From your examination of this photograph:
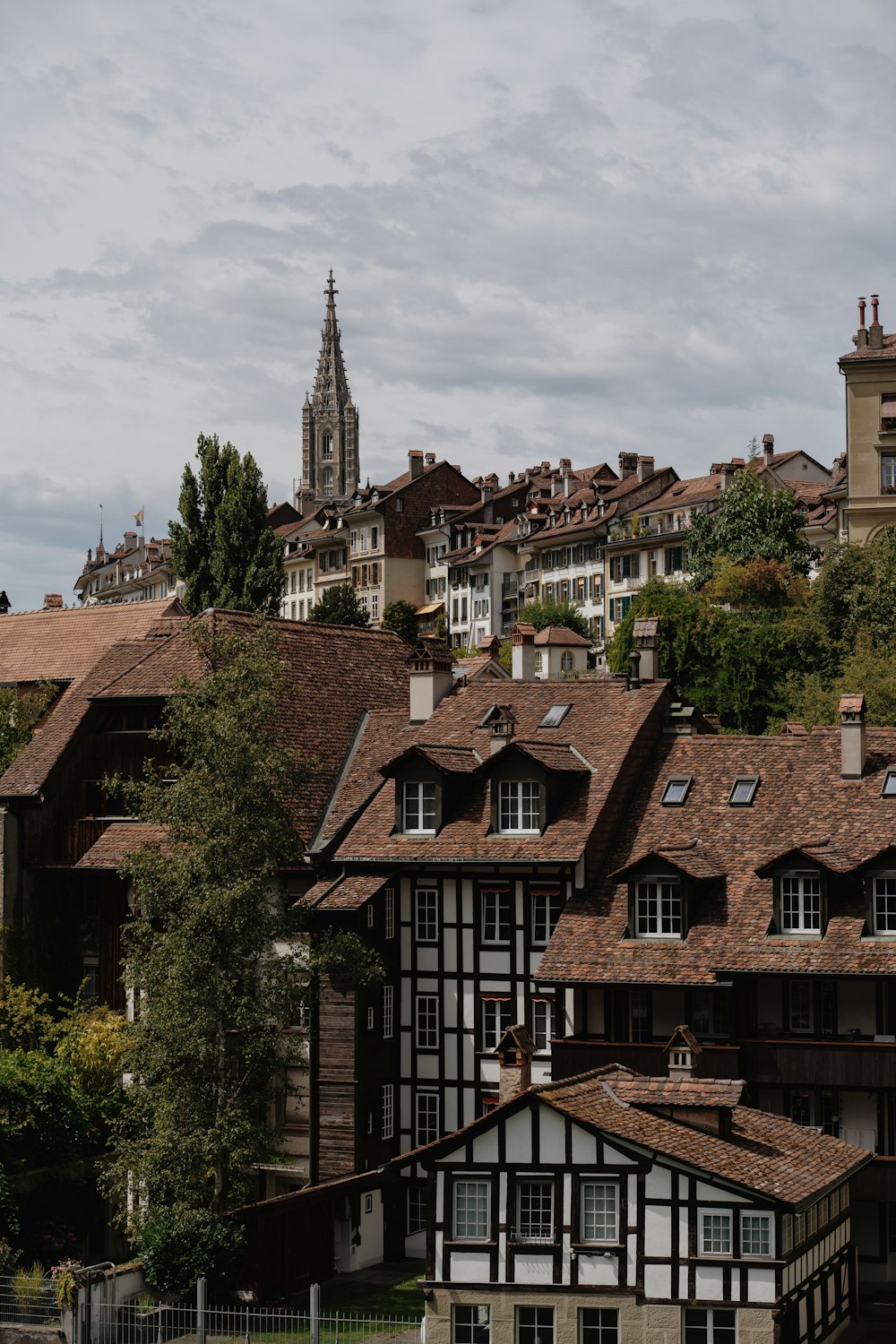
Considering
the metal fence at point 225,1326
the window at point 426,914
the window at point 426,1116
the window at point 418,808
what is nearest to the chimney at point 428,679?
the window at point 418,808

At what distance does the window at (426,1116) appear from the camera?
162ft

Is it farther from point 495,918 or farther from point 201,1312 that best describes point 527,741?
point 201,1312

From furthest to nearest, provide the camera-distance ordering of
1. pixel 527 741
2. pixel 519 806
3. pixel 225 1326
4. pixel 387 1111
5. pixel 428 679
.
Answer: pixel 428 679, pixel 527 741, pixel 387 1111, pixel 519 806, pixel 225 1326

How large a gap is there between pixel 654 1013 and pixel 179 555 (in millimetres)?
48210

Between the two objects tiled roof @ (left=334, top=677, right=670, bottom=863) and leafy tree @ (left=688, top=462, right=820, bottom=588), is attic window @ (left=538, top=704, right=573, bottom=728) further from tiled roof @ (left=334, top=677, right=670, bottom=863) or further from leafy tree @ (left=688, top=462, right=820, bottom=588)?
leafy tree @ (left=688, top=462, right=820, bottom=588)

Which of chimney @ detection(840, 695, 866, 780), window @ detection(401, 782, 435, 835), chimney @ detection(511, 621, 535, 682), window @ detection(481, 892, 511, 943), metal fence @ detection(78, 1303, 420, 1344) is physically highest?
chimney @ detection(511, 621, 535, 682)

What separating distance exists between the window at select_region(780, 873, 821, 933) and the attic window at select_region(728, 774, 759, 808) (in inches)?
150

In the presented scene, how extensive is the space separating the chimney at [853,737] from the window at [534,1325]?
16.0 meters

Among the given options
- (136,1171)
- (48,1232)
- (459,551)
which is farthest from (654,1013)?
(459,551)

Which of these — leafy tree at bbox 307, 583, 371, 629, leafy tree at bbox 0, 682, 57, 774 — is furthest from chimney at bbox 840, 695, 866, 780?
leafy tree at bbox 307, 583, 371, 629

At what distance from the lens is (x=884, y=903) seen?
4453 centimetres

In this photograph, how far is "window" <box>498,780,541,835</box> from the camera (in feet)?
162

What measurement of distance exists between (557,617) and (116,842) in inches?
2856

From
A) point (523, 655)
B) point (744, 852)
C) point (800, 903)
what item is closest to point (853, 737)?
point (744, 852)
